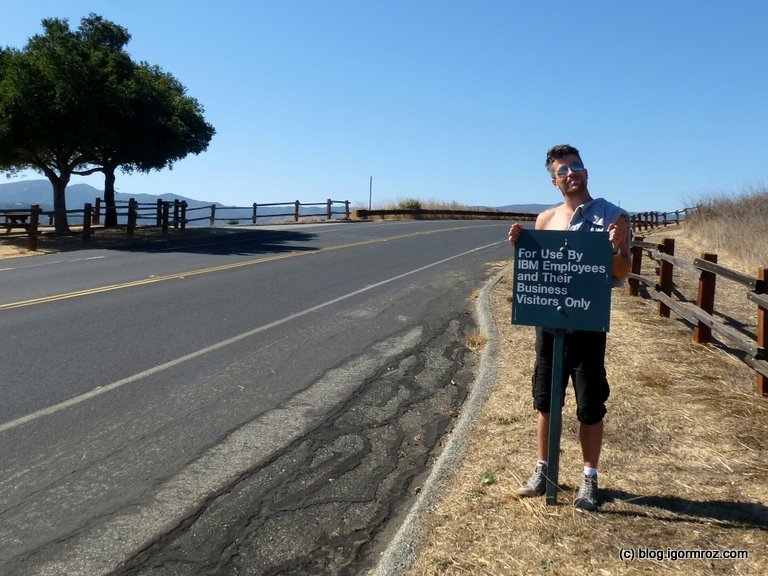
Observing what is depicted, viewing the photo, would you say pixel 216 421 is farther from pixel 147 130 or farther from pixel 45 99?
pixel 147 130

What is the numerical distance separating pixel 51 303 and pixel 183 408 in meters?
5.88

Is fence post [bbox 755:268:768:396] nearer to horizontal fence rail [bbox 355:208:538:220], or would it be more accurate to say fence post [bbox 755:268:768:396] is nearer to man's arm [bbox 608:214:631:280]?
man's arm [bbox 608:214:631:280]

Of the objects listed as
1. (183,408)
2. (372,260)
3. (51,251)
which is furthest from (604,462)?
(51,251)

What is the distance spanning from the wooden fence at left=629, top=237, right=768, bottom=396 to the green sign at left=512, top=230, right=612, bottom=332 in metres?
3.22

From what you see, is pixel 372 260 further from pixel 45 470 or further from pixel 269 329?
pixel 45 470

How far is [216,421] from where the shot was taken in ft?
19.0

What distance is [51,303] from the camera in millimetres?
10898

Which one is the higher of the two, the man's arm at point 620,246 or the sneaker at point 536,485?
the man's arm at point 620,246

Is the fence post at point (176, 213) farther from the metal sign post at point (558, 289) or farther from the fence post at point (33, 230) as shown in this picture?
the metal sign post at point (558, 289)

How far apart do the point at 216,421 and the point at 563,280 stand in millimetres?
3111

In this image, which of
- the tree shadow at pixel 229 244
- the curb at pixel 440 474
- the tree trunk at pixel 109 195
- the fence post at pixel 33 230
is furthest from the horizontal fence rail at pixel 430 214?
the curb at pixel 440 474

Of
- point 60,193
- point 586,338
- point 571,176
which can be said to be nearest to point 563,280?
point 586,338

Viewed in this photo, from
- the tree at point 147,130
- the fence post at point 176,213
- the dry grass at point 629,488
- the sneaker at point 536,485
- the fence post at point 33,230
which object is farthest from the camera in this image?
the fence post at point 176,213

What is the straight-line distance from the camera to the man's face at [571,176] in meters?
4.04
